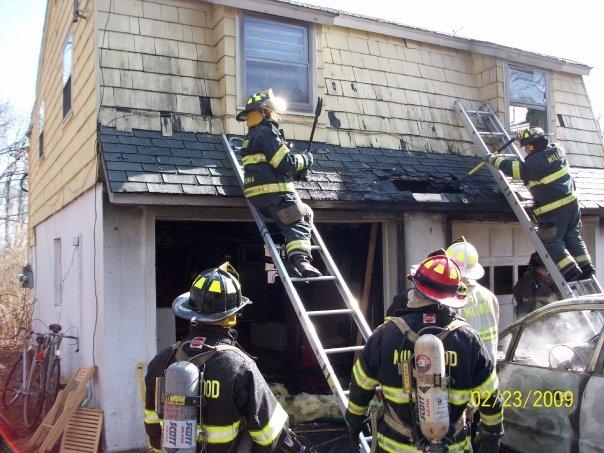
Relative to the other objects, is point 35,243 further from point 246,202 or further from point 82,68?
point 246,202

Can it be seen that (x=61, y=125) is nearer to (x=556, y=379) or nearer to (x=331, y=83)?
(x=331, y=83)

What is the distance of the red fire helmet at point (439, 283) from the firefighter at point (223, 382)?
975 mm

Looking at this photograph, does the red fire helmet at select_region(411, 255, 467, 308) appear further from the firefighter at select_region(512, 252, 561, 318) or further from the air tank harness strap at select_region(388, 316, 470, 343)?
the firefighter at select_region(512, 252, 561, 318)

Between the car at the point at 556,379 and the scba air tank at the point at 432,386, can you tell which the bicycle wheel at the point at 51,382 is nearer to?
the car at the point at 556,379

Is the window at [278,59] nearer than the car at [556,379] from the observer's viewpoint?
No

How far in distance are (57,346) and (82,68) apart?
3.45 meters

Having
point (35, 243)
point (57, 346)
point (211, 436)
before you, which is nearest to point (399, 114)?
point (57, 346)

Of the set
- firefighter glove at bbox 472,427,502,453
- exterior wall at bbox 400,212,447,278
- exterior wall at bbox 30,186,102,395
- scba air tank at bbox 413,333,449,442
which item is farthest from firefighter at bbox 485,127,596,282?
exterior wall at bbox 30,186,102,395

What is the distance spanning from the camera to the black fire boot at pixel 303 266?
4980mm

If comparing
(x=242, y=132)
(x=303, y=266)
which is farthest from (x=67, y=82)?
(x=303, y=266)

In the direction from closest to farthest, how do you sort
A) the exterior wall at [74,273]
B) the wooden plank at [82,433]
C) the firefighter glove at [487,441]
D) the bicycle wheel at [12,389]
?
the firefighter glove at [487,441]
the wooden plank at [82,433]
the exterior wall at [74,273]
the bicycle wheel at [12,389]

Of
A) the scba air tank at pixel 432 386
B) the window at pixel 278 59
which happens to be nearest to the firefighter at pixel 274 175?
the window at pixel 278 59

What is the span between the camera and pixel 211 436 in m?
2.78

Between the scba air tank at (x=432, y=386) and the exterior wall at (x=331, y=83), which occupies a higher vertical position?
the exterior wall at (x=331, y=83)
